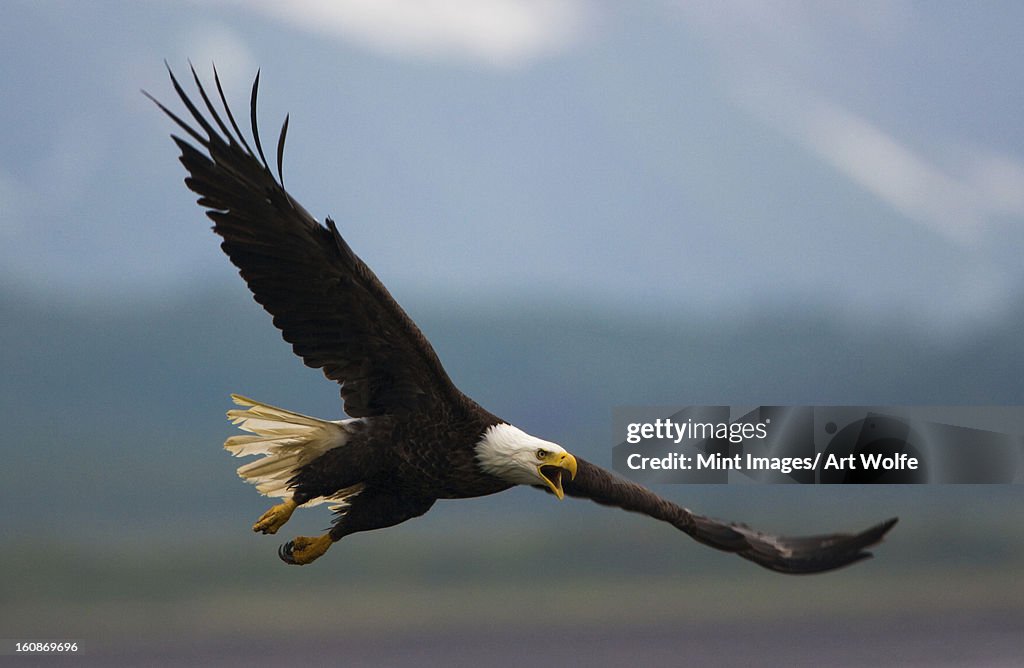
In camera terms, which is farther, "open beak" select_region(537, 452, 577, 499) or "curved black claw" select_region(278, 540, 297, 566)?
"curved black claw" select_region(278, 540, 297, 566)

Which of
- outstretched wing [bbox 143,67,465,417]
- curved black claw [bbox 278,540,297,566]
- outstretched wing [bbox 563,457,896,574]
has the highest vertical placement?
outstretched wing [bbox 143,67,465,417]

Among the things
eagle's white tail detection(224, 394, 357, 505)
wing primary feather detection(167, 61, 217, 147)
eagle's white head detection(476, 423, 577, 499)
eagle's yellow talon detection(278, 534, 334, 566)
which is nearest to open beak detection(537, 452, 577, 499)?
eagle's white head detection(476, 423, 577, 499)

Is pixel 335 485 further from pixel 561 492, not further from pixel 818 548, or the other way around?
pixel 818 548

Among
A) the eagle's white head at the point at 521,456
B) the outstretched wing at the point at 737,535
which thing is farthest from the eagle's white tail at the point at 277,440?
the outstretched wing at the point at 737,535

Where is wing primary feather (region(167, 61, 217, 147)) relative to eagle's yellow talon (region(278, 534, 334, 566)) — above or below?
above

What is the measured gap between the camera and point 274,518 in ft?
17.7

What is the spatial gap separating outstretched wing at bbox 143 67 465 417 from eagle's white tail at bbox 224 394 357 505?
0.70 feet

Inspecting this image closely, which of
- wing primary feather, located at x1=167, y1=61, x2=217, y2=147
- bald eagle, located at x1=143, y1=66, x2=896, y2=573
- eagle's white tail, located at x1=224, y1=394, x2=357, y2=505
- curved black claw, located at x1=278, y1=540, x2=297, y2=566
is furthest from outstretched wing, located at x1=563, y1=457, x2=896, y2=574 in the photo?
wing primary feather, located at x1=167, y1=61, x2=217, y2=147

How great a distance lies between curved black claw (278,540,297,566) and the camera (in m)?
5.60

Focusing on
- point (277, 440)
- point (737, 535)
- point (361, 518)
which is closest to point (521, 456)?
point (361, 518)

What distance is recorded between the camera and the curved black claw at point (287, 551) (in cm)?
560

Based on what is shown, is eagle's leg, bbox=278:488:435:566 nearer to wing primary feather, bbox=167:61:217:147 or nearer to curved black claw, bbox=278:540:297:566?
curved black claw, bbox=278:540:297:566

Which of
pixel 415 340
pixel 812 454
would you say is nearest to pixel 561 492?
pixel 415 340

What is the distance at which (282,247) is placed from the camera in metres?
5.34
